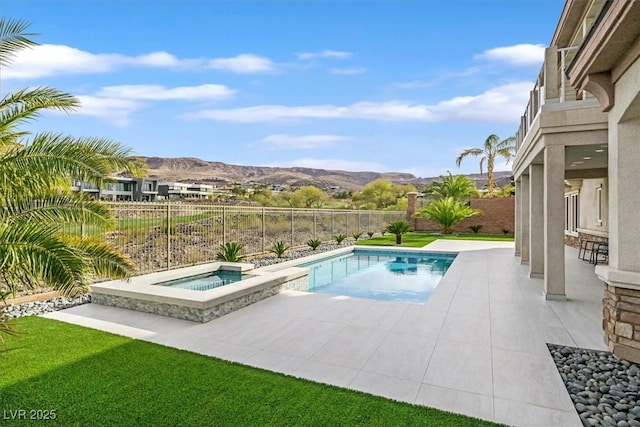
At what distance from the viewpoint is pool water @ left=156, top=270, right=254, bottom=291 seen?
928 cm

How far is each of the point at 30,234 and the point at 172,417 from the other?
7.65 ft

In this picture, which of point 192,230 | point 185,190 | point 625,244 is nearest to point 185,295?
point 192,230

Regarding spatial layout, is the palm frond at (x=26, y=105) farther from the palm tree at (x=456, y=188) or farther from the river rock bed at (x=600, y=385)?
the palm tree at (x=456, y=188)

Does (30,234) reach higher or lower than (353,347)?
higher

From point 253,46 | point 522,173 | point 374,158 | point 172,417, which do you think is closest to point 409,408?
point 172,417

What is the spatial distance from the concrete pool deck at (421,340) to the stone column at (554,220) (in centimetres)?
43

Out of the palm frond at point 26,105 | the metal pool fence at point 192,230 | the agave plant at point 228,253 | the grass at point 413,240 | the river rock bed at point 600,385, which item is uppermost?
the palm frond at point 26,105

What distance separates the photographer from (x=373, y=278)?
1187cm

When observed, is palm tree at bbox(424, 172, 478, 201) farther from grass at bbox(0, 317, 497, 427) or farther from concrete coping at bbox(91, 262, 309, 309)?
grass at bbox(0, 317, 497, 427)

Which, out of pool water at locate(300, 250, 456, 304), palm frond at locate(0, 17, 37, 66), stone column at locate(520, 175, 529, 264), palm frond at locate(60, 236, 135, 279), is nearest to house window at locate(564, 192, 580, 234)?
stone column at locate(520, 175, 529, 264)

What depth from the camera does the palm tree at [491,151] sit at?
127ft

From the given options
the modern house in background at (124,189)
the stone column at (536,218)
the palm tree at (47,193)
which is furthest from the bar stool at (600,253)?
the palm tree at (47,193)

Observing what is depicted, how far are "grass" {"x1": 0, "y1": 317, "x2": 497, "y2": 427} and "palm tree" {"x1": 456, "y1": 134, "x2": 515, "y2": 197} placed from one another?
39.0 m

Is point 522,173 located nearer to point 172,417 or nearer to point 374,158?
point 172,417
